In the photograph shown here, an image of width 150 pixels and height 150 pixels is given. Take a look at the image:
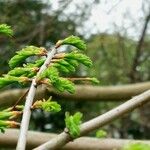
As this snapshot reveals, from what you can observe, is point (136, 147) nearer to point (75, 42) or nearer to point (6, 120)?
point (6, 120)

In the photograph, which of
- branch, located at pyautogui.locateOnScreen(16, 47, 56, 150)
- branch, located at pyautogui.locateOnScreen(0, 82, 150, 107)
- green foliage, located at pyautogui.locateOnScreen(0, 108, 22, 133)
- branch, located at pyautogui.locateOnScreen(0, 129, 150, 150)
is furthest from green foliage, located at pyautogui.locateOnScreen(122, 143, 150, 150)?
branch, located at pyautogui.locateOnScreen(0, 82, 150, 107)

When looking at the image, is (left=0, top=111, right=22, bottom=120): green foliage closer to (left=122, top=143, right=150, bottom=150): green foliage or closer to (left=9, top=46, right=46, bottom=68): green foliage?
(left=9, top=46, right=46, bottom=68): green foliage

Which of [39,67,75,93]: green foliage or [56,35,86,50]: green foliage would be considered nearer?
[39,67,75,93]: green foliage

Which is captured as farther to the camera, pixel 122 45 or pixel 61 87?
pixel 122 45

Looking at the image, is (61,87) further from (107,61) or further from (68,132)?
(107,61)

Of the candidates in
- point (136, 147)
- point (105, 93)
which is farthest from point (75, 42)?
point (105, 93)

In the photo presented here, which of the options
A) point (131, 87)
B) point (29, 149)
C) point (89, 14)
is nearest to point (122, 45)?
point (89, 14)
